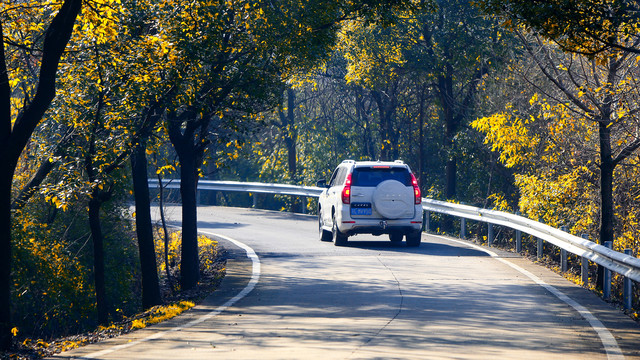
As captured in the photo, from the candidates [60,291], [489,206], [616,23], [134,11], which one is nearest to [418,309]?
[616,23]

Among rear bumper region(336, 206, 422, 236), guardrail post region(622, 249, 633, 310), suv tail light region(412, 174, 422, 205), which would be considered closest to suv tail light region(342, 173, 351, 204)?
rear bumper region(336, 206, 422, 236)

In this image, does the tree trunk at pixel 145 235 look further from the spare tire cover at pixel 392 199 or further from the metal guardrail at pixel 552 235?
the spare tire cover at pixel 392 199

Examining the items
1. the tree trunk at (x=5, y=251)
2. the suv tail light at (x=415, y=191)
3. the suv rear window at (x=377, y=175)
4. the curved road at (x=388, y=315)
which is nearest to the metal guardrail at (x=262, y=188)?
the suv rear window at (x=377, y=175)

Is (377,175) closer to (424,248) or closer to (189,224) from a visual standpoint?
(424,248)

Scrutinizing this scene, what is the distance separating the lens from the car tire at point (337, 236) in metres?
18.2

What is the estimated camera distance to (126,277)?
66.3 ft

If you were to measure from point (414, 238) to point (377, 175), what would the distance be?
5.53 ft

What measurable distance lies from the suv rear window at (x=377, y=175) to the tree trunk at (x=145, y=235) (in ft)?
14.8

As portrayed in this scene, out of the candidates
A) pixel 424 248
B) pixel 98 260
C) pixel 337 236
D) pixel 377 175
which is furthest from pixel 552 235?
pixel 98 260

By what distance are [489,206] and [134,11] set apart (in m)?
17.7

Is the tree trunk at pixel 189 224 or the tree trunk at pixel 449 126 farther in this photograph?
the tree trunk at pixel 449 126

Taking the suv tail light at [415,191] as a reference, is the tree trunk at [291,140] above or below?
above

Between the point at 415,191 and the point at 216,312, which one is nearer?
the point at 216,312

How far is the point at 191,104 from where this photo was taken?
13391 mm
